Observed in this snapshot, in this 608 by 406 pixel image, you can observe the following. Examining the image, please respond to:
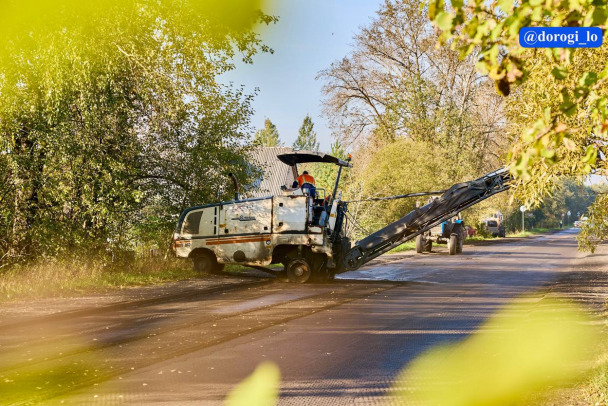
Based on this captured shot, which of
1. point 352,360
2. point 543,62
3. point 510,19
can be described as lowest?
point 352,360

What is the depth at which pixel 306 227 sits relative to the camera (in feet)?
56.1

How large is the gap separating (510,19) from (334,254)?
589 inches

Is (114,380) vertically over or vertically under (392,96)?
under

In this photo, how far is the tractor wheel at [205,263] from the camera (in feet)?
62.2

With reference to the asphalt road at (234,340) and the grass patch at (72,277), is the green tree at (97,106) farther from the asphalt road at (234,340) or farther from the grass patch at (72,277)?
the asphalt road at (234,340)

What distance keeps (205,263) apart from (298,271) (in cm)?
314

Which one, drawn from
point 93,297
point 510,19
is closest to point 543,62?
point 510,19

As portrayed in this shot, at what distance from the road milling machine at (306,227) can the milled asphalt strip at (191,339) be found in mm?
3153

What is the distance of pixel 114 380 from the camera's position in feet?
22.9

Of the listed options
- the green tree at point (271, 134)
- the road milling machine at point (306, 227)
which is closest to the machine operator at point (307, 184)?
the road milling machine at point (306, 227)

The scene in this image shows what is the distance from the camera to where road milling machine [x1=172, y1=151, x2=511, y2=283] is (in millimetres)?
17219

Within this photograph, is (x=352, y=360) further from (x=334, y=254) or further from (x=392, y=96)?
(x=392, y=96)

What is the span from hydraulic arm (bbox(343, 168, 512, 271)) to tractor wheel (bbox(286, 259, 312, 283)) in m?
1.08

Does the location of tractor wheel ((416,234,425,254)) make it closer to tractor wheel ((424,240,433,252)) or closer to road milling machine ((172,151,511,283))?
tractor wheel ((424,240,433,252))
